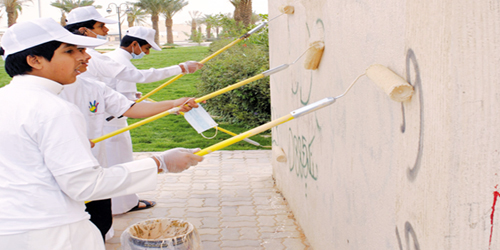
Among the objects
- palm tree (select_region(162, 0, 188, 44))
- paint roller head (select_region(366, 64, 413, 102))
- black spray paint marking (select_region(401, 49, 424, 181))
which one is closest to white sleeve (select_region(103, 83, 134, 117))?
paint roller head (select_region(366, 64, 413, 102))

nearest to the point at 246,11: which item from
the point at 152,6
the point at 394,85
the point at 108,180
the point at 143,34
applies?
the point at 143,34

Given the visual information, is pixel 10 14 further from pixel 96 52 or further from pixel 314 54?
pixel 314 54

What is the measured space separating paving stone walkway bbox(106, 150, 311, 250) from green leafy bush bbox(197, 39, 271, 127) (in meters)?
2.40

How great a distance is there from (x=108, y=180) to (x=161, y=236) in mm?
1374

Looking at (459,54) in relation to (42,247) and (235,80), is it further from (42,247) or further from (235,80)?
(235,80)

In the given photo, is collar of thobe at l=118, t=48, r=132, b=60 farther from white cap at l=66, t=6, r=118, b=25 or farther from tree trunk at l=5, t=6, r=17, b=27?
tree trunk at l=5, t=6, r=17, b=27

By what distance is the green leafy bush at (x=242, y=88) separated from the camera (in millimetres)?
8758

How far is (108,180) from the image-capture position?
1.83m

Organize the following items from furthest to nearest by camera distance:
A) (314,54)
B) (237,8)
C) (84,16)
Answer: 1. (237,8)
2. (84,16)
3. (314,54)

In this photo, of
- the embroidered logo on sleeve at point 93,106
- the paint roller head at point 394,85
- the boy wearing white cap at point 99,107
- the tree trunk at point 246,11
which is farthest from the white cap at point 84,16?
the tree trunk at point 246,11

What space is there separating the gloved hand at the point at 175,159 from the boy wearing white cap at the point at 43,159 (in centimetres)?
19

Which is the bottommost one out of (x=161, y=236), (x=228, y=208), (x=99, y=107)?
(x=228, y=208)

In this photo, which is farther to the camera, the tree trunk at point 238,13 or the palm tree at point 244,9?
the tree trunk at point 238,13

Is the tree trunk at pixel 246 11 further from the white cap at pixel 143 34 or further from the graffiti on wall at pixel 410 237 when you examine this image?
the graffiti on wall at pixel 410 237
